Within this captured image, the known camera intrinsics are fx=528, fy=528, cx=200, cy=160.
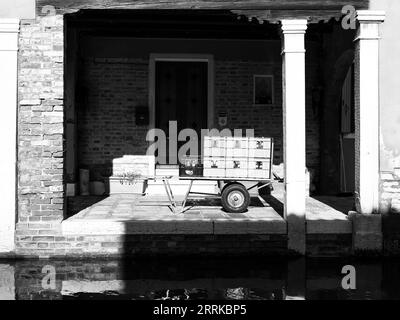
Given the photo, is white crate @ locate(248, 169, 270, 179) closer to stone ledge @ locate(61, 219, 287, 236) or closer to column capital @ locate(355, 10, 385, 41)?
stone ledge @ locate(61, 219, 287, 236)

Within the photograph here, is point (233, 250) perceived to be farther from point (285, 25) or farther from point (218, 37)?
point (218, 37)

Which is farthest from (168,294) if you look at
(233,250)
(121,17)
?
(121,17)

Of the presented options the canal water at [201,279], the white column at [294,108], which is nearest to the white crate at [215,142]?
the white column at [294,108]

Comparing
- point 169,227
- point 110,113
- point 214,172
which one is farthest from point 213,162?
point 110,113

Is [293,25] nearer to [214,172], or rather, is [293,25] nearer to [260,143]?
[260,143]

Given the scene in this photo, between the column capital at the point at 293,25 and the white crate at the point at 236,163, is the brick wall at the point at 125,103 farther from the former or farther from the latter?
the column capital at the point at 293,25

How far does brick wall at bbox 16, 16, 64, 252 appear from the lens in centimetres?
715

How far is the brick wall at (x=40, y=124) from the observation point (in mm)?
7152

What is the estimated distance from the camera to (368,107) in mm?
7328

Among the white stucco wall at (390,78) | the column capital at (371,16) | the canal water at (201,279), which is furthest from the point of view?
the white stucco wall at (390,78)

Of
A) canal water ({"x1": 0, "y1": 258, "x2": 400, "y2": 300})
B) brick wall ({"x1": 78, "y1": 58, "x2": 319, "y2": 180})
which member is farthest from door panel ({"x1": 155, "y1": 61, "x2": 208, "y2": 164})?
canal water ({"x1": 0, "y1": 258, "x2": 400, "y2": 300})

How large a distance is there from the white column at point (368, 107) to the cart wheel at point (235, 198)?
5.93 feet

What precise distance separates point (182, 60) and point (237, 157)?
4.18 m

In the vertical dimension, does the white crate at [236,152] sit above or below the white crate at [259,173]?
above
